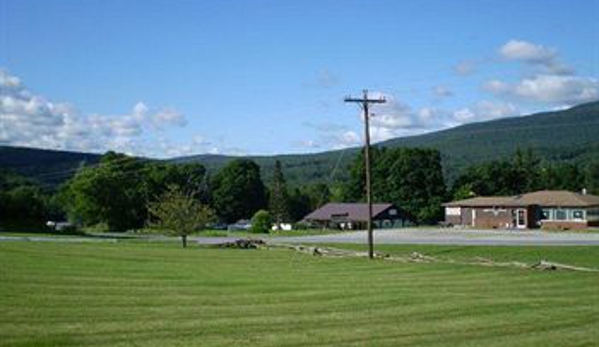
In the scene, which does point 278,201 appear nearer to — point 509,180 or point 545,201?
point 509,180

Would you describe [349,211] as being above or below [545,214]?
above

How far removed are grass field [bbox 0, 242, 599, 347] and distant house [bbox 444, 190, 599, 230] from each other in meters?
62.6

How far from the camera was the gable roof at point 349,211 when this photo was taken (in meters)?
121

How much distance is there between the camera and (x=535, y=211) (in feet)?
330

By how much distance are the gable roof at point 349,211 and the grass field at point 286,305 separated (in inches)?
3238

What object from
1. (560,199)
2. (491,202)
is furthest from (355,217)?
(560,199)

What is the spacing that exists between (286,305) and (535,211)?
82746 mm

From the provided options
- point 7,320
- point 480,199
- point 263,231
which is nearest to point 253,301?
point 7,320

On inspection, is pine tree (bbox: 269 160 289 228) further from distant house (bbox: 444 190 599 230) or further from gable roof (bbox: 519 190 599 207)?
gable roof (bbox: 519 190 599 207)

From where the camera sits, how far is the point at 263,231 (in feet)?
334

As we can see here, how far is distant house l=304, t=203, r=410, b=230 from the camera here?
121 m

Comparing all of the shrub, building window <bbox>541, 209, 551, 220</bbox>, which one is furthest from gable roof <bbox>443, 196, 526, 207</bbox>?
the shrub

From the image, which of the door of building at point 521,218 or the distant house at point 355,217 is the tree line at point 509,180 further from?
the door of building at point 521,218

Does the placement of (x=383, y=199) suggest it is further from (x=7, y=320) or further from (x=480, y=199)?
(x=7, y=320)
